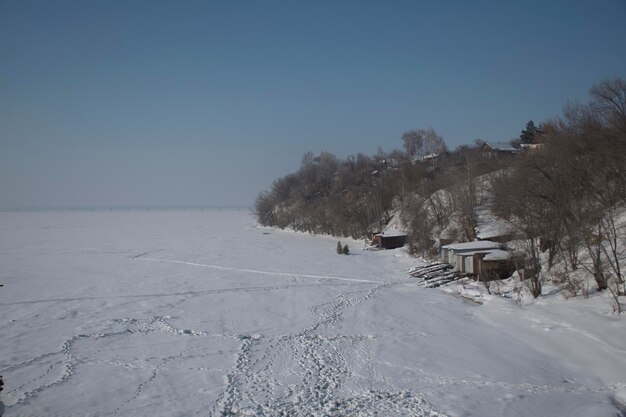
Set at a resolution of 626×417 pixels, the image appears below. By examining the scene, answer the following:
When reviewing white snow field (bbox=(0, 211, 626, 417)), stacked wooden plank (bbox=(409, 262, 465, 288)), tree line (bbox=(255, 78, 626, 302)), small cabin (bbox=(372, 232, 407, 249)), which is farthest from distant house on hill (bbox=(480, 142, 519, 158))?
white snow field (bbox=(0, 211, 626, 417))

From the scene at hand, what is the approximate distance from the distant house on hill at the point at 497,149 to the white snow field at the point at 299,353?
154 feet

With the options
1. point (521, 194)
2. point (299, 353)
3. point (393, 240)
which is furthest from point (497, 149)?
point (299, 353)

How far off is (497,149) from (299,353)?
61.3 metres

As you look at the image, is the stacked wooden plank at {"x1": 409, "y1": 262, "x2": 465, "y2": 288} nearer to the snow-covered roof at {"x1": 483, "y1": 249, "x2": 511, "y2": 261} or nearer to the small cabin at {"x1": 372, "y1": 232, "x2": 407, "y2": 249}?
the snow-covered roof at {"x1": 483, "y1": 249, "x2": 511, "y2": 261}

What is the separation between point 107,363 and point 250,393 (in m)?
4.70

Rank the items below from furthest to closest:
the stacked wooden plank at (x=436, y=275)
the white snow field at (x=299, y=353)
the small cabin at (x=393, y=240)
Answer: the small cabin at (x=393, y=240) < the stacked wooden plank at (x=436, y=275) < the white snow field at (x=299, y=353)

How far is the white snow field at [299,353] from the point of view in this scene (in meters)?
9.24

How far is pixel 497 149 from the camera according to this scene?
213ft

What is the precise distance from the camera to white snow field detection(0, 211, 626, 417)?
364 inches

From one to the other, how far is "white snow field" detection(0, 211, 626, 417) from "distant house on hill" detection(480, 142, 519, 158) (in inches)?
1847

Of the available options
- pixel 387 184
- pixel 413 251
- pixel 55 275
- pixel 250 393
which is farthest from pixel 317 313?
pixel 387 184

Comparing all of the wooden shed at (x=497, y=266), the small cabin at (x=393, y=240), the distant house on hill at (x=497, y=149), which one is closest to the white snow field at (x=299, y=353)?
the wooden shed at (x=497, y=266)

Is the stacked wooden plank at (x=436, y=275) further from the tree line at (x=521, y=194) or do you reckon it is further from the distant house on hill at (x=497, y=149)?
the distant house on hill at (x=497, y=149)

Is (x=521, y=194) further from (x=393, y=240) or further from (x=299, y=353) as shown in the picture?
(x=393, y=240)
